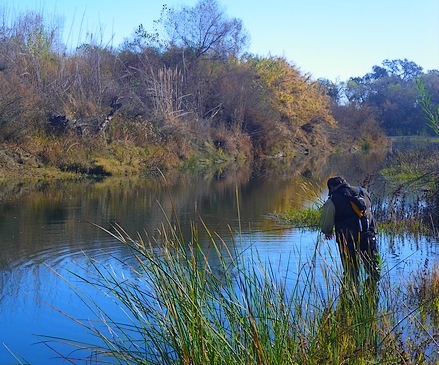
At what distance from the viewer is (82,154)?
27500 mm

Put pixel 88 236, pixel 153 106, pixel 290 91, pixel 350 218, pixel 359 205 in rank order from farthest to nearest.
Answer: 1. pixel 290 91
2. pixel 153 106
3. pixel 88 236
4. pixel 350 218
5. pixel 359 205

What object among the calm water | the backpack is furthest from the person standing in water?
the calm water

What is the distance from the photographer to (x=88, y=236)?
503 inches

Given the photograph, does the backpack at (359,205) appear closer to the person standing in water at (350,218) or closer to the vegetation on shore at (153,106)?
the person standing in water at (350,218)

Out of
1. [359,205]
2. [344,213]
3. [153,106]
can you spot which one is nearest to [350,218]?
[344,213]

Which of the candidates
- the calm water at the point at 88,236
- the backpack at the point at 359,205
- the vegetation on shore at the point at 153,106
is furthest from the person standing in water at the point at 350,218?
the vegetation on shore at the point at 153,106

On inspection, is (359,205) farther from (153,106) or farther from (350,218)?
(153,106)

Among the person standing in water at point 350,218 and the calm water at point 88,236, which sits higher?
the person standing in water at point 350,218

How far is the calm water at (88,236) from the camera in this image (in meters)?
7.37

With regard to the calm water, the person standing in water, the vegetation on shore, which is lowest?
the calm water

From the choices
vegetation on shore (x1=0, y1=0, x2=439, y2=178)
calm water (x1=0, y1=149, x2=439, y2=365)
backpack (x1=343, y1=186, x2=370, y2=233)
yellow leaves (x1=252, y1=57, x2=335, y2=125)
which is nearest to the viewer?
backpack (x1=343, y1=186, x2=370, y2=233)

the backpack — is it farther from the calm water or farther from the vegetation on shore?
the vegetation on shore

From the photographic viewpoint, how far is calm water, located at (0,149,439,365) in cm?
737

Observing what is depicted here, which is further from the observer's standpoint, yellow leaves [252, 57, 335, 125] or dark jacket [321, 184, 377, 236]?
yellow leaves [252, 57, 335, 125]
